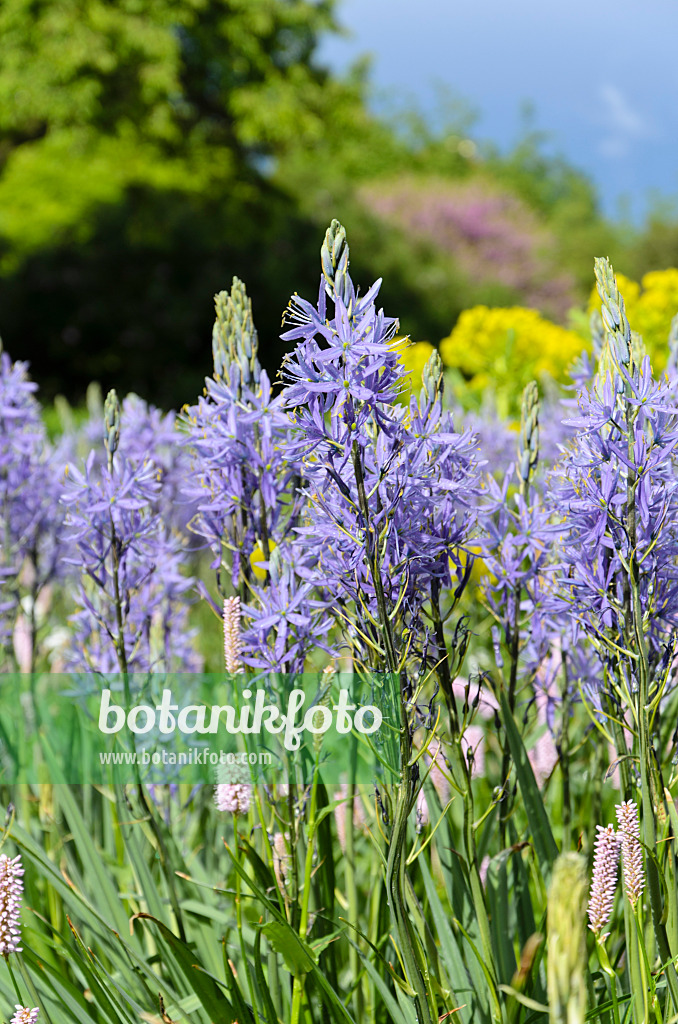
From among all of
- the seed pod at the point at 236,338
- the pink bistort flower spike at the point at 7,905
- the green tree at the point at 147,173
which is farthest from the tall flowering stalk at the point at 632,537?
the green tree at the point at 147,173

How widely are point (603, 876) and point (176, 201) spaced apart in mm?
23339

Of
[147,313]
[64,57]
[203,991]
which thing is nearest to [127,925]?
[203,991]

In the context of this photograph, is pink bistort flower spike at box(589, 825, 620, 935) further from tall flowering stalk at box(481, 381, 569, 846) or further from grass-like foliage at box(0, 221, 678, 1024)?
tall flowering stalk at box(481, 381, 569, 846)

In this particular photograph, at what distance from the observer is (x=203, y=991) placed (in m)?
1.74

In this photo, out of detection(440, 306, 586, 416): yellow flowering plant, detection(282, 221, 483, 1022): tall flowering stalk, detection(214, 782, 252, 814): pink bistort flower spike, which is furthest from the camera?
detection(440, 306, 586, 416): yellow flowering plant

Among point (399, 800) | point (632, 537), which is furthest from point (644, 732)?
point (399, 800)

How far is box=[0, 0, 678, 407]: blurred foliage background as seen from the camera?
1600cm

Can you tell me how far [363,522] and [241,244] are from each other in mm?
21496

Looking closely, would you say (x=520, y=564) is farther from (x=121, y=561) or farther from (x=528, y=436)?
(x=121, y=561)

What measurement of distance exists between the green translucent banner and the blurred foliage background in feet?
47.3

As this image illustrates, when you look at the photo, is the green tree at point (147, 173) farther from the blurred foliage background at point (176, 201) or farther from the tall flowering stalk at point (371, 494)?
the tall flowering stalk at point (371, 494)

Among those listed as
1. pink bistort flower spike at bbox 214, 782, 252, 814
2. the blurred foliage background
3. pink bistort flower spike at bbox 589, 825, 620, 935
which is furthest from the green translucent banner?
the blurred foliage background

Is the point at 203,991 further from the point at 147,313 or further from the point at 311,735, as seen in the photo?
the point at 147,313

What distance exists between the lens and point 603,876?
1421 millimetres
